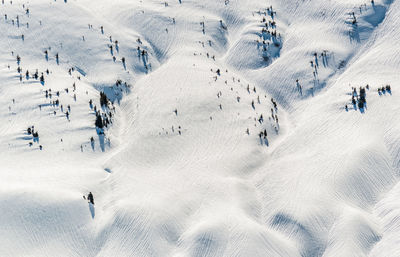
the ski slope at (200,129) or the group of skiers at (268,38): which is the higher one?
the group of skiers at (268,38)

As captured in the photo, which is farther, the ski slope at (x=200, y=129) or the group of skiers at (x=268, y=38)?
the group of skiers at (x=268, y=38)

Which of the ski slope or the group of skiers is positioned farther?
the group of skiers

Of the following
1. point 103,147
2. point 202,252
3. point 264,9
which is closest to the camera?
point 202,252

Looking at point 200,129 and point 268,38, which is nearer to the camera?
point 200,129

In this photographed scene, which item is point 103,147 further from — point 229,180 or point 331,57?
point 331,57

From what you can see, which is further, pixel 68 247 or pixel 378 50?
pixel 378 50

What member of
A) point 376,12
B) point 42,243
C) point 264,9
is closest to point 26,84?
point 42,243

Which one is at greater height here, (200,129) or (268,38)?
(268,38)

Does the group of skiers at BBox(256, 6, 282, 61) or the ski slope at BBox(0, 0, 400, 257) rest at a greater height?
the group of skiers at BBox(256, 6, 282, 61)
